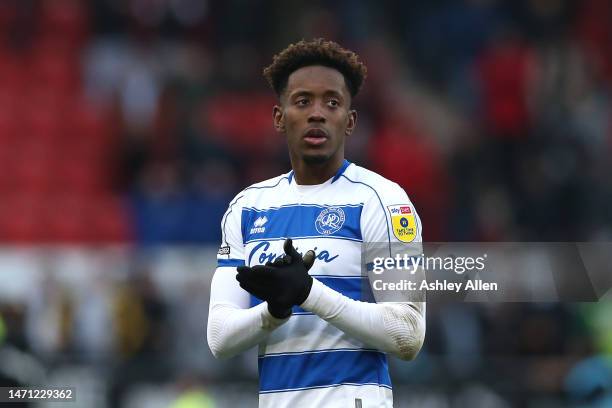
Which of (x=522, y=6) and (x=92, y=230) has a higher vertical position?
(x=522, y=6)

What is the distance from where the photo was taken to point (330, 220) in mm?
4598

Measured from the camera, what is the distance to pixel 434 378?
31.0 feet

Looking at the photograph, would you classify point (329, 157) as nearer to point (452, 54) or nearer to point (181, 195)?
point (181, 195)

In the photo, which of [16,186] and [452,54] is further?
[452,54]

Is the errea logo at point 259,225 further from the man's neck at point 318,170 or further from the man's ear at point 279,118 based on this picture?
the man's ear at point 279,118

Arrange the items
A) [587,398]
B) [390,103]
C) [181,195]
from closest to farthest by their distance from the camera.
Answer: [587,398] < [181,195] < [390,103]

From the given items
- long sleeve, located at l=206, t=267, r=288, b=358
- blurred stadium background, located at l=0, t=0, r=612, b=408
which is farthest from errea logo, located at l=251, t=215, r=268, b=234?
blurred stadium background, located at l=0, t=0, r=612, b=408

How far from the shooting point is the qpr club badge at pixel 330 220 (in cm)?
457

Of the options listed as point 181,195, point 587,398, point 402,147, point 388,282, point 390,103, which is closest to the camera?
point 388,282

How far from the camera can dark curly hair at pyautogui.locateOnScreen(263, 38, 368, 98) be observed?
4.74 meters

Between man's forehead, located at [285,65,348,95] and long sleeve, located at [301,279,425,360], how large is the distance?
32.3 inches

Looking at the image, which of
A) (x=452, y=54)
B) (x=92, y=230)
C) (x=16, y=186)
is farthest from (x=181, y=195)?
(x=452, y=54)

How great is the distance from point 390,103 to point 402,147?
1539mm

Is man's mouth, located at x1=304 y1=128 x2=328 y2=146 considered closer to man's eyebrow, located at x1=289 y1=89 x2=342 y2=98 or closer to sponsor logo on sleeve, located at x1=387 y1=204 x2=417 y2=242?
man's eyebrow, located at x1=289 y1=89 x2=342 y2=98
